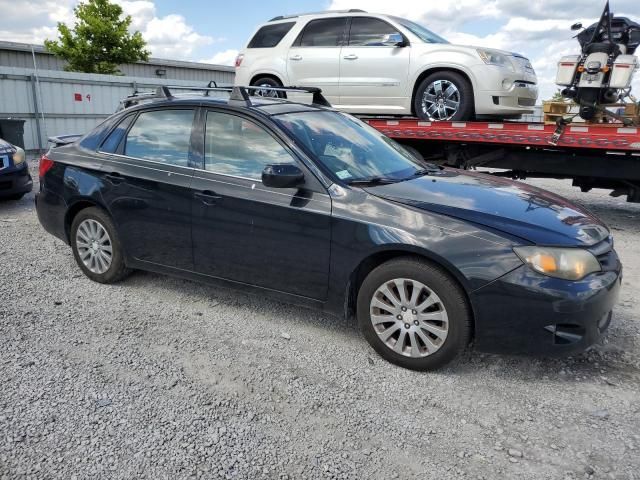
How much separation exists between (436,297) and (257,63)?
6242 millimetres

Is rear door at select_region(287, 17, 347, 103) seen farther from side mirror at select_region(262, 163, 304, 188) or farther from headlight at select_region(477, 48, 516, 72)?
side mirror at select_region(262, 163, 304, 188)

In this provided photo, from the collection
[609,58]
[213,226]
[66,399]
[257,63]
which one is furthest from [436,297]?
[257,63]

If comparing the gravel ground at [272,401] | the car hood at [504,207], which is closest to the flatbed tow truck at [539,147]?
the gravel ground at [272,401]

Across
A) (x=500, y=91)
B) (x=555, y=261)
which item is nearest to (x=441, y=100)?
(x=500, y=91)

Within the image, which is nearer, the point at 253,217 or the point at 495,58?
the point at 253,217

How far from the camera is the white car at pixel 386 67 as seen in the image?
6789 mm

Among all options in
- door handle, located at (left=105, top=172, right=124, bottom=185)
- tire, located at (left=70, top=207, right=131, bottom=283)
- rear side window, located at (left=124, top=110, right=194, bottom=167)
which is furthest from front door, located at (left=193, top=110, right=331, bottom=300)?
tire, located at (left=70, top=207, right=131, bottom=283)

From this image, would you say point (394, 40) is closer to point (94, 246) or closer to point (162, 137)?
point (162, 137)

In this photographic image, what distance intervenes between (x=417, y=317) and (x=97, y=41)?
91.3 ft

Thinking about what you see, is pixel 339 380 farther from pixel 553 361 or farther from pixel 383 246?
pixel 553 361

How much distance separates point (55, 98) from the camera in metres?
13.8

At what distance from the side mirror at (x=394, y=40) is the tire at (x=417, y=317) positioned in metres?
4.92

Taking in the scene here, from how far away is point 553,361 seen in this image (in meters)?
3.35

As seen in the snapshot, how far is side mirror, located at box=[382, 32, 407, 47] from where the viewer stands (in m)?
7.13
